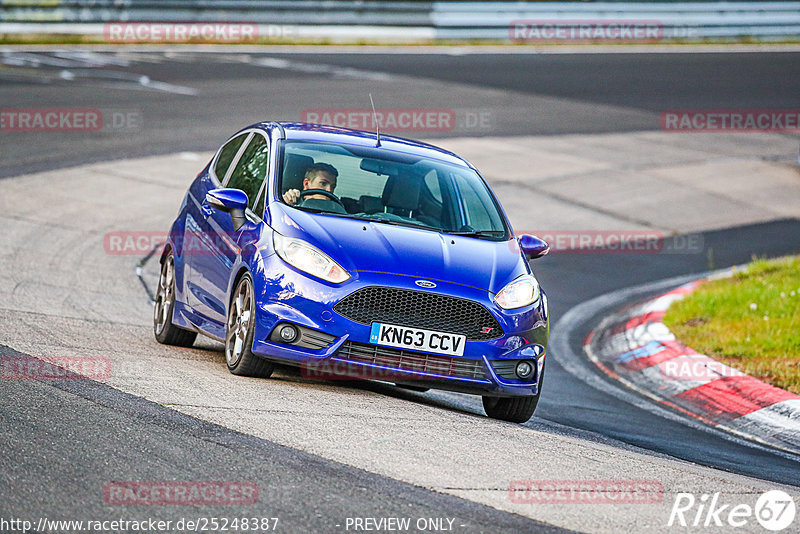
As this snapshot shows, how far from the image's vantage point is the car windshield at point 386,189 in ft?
26.6

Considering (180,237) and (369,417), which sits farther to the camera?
(180,237)

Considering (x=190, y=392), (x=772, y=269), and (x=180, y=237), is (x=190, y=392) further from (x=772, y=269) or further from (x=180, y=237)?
(x=772, y=269)

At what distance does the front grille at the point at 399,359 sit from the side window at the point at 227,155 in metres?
2.39

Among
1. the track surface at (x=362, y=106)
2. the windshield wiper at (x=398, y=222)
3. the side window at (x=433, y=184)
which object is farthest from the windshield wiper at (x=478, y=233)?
the track surface at (x=362, y=106)

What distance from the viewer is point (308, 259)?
7344 mm

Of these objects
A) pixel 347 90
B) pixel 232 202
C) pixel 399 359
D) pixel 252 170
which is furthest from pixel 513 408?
pixel 347 90

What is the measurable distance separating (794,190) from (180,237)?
1319 centimetres

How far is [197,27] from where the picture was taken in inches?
1212

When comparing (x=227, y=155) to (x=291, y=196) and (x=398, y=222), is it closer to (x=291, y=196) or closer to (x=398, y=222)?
(x=291, y=196)

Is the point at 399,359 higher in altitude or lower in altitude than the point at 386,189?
lower

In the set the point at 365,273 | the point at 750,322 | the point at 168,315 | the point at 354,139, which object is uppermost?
the point at 354,139

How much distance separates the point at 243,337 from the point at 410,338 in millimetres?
1083

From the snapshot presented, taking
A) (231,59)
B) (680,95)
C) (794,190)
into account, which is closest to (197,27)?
(231,59)

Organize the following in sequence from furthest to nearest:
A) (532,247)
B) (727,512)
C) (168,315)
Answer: (168,315) → (532,247) → (727,512)
